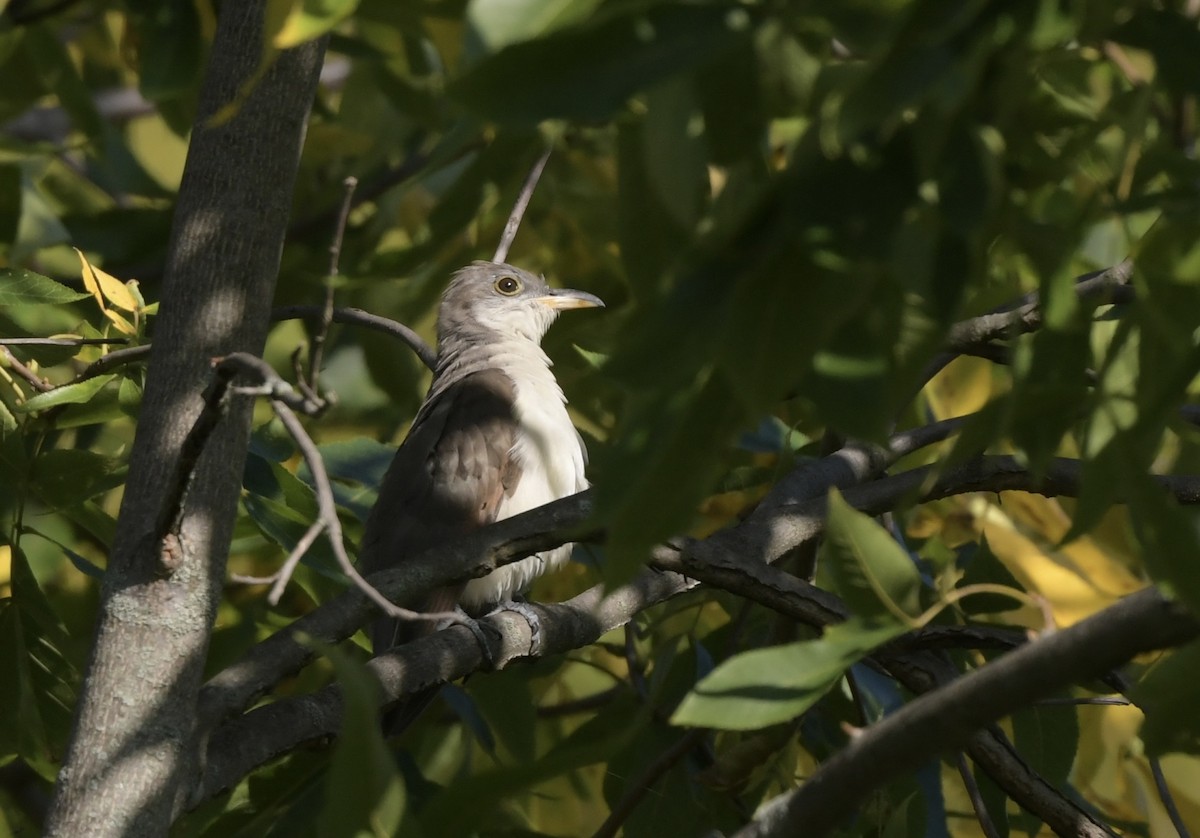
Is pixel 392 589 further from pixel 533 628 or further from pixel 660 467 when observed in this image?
pixel 660 467

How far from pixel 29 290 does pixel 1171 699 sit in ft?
8.30

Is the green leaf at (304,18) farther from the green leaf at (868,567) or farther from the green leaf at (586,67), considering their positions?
the green leaf at (868,567)

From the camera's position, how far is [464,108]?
1.34 m

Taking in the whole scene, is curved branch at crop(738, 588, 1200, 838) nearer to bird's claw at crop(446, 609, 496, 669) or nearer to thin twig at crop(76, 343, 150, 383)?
bird's claw at crop(446, 609, 496, 669)

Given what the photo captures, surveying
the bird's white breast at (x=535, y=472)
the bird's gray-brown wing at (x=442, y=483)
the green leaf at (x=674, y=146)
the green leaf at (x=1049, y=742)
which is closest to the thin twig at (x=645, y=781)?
the green leaf at (x=1049, y=742)

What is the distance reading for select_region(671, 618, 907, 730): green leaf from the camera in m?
1.86

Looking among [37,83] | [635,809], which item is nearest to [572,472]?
[635,809]

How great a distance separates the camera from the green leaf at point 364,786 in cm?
168

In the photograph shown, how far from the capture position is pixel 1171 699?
5.90ft

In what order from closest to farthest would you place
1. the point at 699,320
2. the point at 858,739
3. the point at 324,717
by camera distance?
the point at 699,320 < the point at 858,739 < the point at 324,717

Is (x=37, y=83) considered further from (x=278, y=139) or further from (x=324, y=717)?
(x=324, y=717)

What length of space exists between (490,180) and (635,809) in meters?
1.87

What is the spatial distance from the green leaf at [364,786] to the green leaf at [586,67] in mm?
705

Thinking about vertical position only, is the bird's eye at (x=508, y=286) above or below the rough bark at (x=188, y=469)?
below
